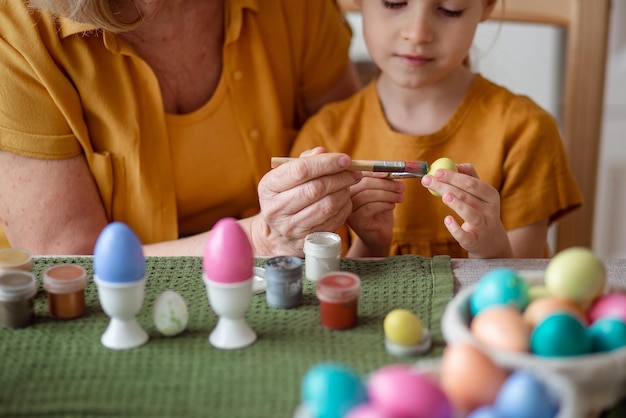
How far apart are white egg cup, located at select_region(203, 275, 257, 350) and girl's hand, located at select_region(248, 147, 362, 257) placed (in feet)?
0.75

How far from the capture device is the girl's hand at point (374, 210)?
1.03 meters

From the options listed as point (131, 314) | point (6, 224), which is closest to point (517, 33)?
point (6, 224)

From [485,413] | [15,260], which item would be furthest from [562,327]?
[15,260]

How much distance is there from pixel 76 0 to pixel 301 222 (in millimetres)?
424

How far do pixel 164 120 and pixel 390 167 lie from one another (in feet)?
1.30

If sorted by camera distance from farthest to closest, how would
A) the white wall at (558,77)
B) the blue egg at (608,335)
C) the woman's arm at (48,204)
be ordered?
the white wall at (558,77) < the woman's arm at (48,204) < the blue egg at (608,335)

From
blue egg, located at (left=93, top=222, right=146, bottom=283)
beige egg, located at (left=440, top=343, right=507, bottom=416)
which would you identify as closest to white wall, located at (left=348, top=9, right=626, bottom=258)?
blue egg, located at (left=93, top=222, right=146, bottom=283)

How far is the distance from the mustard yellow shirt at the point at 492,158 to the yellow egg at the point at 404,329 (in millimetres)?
469

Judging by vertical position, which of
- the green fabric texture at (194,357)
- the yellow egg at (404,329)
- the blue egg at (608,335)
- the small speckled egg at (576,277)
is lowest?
the green fabric texture at (194,357)

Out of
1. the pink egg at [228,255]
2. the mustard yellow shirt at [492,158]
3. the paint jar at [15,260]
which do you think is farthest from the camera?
the mustard yellow shirt at [492,158]

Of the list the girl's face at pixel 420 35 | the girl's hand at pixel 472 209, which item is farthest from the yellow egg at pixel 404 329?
the girl's face at pixel 420 35

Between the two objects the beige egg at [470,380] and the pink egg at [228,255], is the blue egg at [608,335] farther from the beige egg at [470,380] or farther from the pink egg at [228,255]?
the pink egg at [228,255]

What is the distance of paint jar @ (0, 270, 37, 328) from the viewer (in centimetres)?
79

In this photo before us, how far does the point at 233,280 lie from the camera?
74 cm
